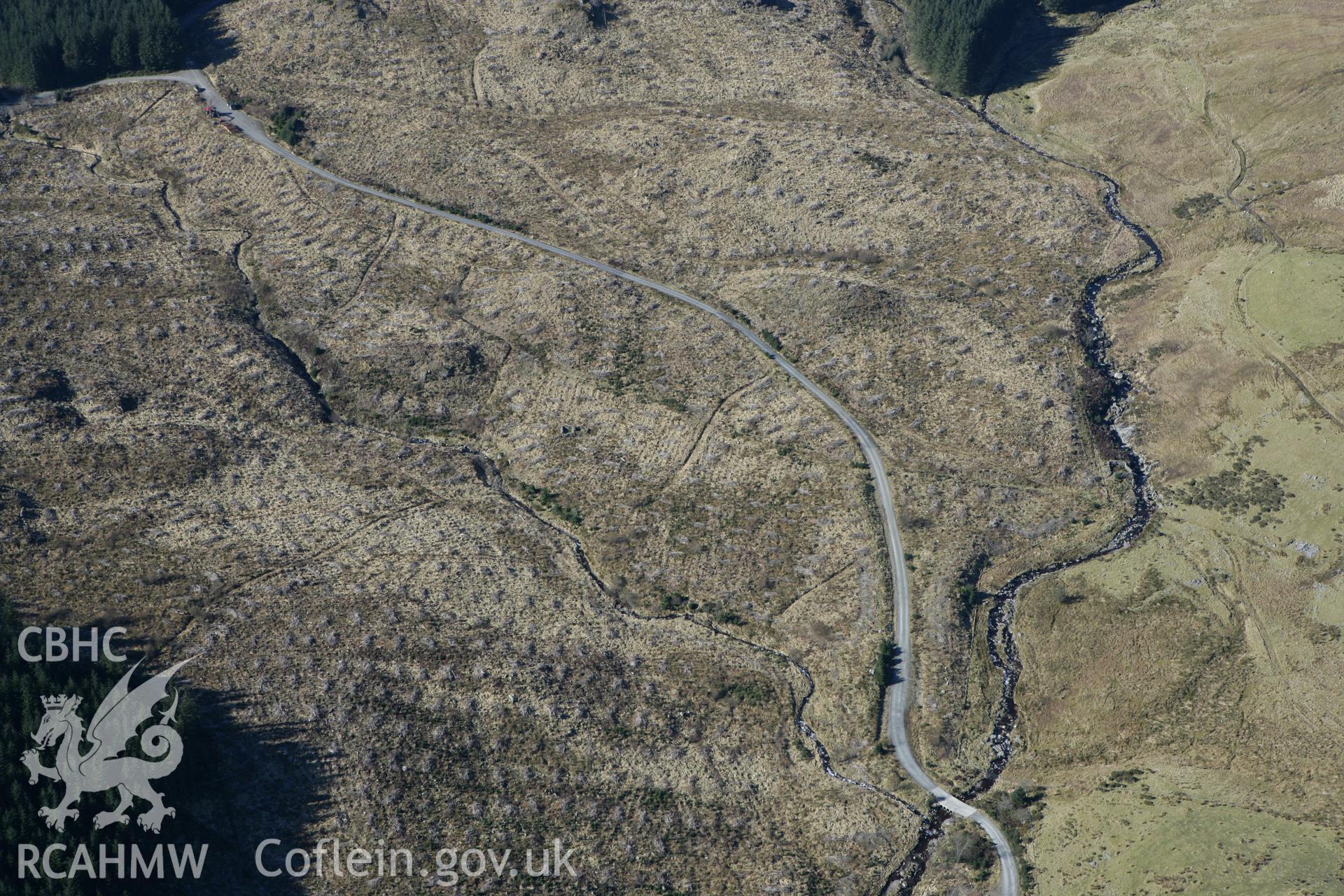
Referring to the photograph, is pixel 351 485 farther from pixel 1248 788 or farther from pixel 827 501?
pixel 1248 788

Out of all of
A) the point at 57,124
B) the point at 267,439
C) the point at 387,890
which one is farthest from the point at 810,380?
the point at 57,124

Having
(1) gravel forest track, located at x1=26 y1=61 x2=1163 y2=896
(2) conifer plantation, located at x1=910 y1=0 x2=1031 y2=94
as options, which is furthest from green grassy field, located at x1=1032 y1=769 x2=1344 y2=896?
(2) conifer plantation, located at x1=910 y1=0 x2=1031 y2=94

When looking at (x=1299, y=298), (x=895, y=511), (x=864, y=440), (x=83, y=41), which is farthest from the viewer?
(x=83, y=41)

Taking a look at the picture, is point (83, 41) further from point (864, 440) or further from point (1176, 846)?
point (1176, 846)

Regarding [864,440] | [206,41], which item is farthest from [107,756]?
[206,41]

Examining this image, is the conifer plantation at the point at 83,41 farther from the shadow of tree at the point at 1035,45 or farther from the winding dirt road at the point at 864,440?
the shadow of tree at the point at 1035,45
